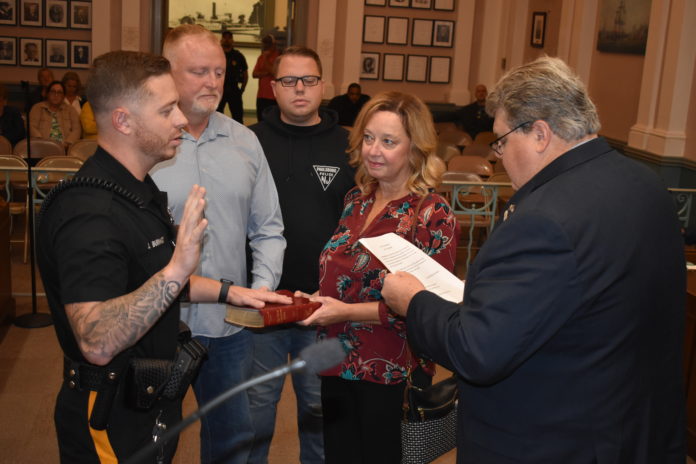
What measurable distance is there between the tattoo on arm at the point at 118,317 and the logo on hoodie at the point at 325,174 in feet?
4.45

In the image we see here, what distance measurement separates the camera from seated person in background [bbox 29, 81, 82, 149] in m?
9.10

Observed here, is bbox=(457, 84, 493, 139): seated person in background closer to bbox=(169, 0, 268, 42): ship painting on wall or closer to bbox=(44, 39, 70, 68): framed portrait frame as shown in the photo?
bbox=(169, 0, 268, 42): ship painting on wall

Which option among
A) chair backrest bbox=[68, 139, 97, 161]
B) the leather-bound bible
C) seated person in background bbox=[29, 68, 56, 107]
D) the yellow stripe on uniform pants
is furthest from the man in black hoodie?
seated person in background bbox=[29, 68, 56, 107]

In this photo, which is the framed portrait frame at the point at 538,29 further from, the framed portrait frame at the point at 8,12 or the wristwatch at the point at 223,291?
the wristwatch at the point at 223,291

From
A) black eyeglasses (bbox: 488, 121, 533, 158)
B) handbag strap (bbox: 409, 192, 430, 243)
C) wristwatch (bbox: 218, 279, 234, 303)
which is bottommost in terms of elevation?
wristwatch (bbox: 218, 279, 234, 303)

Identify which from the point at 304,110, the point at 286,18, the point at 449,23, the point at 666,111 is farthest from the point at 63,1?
the point at 304,110

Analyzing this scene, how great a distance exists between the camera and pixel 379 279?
8.93 ft

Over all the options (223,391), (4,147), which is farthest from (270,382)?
(4,147)

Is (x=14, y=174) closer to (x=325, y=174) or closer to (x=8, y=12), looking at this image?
(x=325, y=174)

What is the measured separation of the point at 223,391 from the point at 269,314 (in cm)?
49

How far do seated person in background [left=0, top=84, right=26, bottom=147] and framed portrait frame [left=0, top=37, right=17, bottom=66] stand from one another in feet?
13.9

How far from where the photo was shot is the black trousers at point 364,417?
271 centimetres

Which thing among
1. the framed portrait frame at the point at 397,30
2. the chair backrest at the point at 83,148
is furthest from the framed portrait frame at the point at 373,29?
the chair backrest at the point at 83,148

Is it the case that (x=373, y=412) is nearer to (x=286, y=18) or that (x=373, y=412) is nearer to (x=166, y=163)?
(x=166, y=163)
